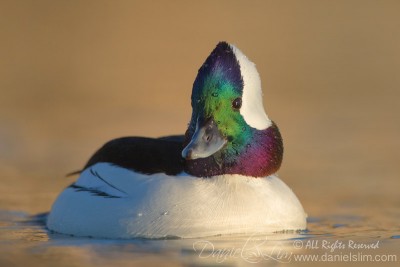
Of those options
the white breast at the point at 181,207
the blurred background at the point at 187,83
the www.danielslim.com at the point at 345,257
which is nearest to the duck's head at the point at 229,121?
the white breast at the point at 181,207

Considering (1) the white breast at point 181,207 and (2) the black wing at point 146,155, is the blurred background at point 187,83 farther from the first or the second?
(2) the black wing at point 146,155

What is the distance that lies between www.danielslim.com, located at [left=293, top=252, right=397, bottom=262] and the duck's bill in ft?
3.98

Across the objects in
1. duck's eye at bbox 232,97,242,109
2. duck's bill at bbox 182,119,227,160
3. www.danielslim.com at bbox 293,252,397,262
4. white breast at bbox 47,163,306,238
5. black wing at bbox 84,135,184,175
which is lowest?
www.danielslim.com at bbox 293,252,397,262

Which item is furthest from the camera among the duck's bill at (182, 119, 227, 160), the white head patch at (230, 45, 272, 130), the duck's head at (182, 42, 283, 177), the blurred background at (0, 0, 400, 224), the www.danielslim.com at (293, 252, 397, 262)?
the blurred background at (0, 0, 400, 224)

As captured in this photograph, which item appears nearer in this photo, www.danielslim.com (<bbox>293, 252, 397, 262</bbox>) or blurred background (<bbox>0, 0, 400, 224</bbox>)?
www.danielslim.com (<bbox>293, 252, 397, 262</bbox>)

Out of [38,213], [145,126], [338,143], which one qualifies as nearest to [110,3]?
[145,126]

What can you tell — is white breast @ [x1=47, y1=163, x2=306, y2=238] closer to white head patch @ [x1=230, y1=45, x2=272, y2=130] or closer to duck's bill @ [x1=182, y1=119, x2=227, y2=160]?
duck's bill @ [x1=182, y1=119, x2=227, y2=160]

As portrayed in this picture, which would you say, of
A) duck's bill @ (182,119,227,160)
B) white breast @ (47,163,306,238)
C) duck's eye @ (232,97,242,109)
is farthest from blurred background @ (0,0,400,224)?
duck's bill @ (182,119,227,160)

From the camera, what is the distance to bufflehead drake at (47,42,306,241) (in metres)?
11.4

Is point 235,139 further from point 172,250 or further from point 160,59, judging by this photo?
point 160,59

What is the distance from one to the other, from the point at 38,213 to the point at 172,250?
3056mm

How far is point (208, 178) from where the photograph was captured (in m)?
11.7

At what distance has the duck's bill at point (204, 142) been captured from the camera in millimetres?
11281

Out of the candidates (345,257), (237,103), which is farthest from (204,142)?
(345,257)
